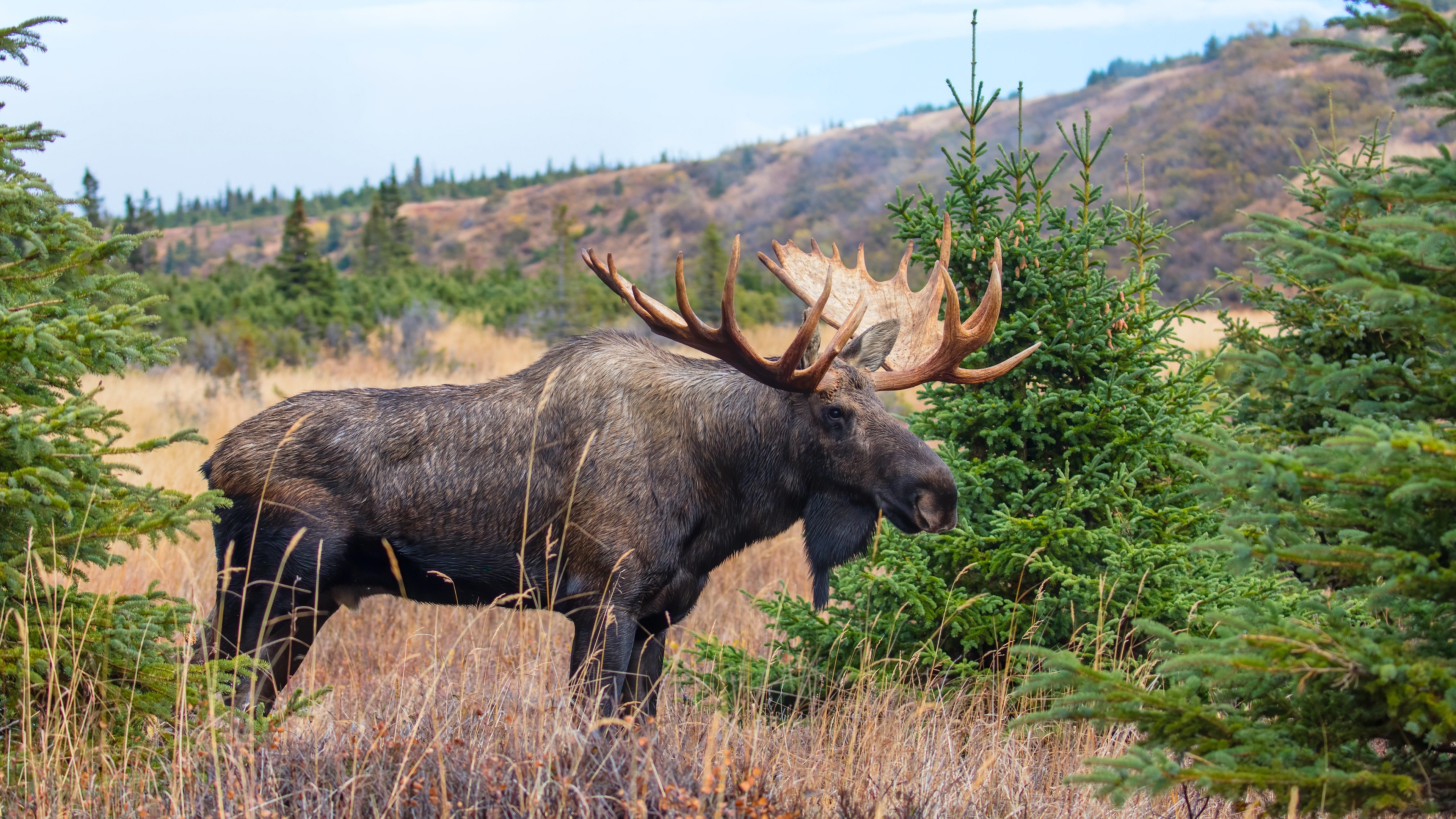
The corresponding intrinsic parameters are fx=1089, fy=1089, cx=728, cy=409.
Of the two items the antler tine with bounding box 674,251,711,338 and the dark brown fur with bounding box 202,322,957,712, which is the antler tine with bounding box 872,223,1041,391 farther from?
the antler tine with bounding box 674,251,711,338

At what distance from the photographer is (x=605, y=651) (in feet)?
14.1

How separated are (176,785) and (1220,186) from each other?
4549 centimetres

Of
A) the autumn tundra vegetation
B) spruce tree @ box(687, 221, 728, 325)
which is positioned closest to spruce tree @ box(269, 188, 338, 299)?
spruce tree @ box(687, 221, 728, 325)

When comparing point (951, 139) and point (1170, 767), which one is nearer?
point (1170, 767)

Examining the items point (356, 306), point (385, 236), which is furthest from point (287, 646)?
point (385, 236)

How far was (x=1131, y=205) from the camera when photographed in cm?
577

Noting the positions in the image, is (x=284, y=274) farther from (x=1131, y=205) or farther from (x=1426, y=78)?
(x=1426, y=78)

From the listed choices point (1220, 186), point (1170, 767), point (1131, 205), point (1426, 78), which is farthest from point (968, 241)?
point (1220, 186)

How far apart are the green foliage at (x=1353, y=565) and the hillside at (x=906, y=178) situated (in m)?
27.8

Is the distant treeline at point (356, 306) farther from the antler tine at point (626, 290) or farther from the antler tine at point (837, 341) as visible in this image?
the antler tine at point (837, 341)

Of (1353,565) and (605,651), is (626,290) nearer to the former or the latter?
(605,651)

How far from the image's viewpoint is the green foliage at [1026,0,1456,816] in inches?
88.0

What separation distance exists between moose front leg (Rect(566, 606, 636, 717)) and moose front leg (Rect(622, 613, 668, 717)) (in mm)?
170

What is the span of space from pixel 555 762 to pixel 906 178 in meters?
65.3
